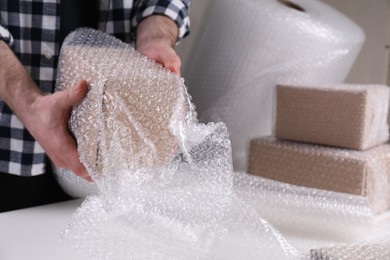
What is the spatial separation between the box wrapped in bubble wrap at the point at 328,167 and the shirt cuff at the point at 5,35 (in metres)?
0.46

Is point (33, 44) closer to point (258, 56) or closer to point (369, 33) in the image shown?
point (258, 56)

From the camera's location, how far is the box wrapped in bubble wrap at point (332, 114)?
875 millimetres

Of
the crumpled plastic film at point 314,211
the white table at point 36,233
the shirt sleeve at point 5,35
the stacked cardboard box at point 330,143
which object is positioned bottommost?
the white table at point 36,233

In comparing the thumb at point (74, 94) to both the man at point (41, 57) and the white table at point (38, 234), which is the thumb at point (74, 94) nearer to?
the man at point (41, 57)

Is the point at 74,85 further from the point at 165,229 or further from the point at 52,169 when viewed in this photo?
the point at 52,169

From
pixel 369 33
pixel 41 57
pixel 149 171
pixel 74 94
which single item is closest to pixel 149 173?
pixel 149 171

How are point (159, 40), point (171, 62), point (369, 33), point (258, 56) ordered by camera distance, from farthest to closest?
point (369, 33)
point (258, 56)
point (159, 40)
point (171, 62)

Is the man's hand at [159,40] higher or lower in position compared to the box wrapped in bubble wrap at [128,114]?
higher

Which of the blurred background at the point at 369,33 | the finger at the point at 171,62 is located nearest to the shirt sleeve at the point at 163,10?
the finger at the point at 171,62

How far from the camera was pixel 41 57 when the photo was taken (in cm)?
79

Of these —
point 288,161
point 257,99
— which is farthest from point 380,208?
point 257,99

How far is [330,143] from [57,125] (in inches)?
20.3

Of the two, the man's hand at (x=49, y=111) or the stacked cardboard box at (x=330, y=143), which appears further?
the stacked cardboard box at (x=330, y=143)

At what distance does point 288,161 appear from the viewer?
901 millimetres
